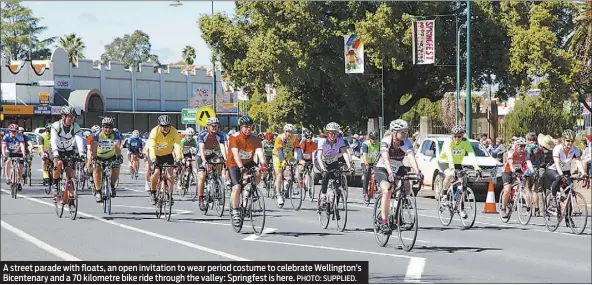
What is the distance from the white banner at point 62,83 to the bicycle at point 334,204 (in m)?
67.3

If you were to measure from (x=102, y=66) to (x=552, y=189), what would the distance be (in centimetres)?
7416

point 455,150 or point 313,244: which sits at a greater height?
point 455,150

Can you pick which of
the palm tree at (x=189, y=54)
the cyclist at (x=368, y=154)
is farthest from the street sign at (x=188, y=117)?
the palm tree at (x=189, y=54)

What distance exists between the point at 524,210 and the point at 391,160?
5.05m

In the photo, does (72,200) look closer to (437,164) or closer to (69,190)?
(69,190)

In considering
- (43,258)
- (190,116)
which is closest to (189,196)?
(43,258)

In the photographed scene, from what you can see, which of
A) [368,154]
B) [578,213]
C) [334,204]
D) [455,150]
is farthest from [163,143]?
[368,154]

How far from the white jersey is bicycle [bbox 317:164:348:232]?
4.35m

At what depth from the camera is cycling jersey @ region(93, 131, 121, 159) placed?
1708cm

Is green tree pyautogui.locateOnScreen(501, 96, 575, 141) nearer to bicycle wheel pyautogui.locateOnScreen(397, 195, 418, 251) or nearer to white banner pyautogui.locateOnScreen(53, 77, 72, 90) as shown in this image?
bicycle wheel pyautogui.locateOnScreen(397, 195, 418, 251)

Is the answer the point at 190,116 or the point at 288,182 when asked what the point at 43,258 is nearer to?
the point at 288,182

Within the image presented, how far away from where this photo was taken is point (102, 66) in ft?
281

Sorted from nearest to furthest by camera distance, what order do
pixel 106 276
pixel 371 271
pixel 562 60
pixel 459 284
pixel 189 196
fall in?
pixel 106 276 < pixel 459 284 < pixel 371 271 < pixel 189 196 < pixel 562 60

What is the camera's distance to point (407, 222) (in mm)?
12336
